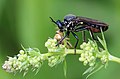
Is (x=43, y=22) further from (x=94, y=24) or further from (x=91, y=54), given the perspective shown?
(x=91, y=54)

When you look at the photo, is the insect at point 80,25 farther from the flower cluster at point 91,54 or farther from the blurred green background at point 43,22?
the blurred green background at point 43,22

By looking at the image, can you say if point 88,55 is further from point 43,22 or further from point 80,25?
point 43,22

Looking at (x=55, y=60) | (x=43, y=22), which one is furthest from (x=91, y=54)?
(x=43, y=22)

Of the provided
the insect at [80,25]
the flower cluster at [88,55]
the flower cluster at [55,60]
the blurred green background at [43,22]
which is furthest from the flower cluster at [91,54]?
the blurred green background at [43,22]

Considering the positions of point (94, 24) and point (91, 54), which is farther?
point (94, 24)

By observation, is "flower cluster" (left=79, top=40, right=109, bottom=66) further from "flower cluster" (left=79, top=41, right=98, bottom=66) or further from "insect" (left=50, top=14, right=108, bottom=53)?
"insect" (left=50, top=14, right=108, bottom=53)

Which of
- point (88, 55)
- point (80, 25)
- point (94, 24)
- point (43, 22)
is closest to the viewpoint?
point (88, 55)

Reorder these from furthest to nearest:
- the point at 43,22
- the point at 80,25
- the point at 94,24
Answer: the point at 43,22, the point at 80,25, the point at 94,24

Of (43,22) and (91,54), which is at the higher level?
(43,22)

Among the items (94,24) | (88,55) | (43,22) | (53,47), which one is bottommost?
(88,55)

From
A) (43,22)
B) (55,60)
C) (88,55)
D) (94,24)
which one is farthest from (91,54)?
(43,22)
